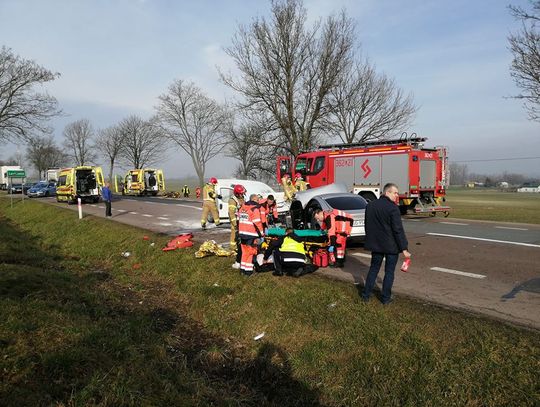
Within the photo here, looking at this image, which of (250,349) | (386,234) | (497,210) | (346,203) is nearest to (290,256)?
(250,349)

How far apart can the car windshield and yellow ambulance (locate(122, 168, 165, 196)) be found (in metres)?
33.9

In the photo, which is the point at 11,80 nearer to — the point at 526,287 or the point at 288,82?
the point at 288,82

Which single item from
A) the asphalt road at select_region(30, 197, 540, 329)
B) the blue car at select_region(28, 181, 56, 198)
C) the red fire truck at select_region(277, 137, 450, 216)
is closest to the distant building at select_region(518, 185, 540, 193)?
the red fire truck at select_region(277, 137, 450, 216)

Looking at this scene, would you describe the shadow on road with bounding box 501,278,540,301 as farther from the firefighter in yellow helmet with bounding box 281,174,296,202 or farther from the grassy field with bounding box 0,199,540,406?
the firefighter in yellow helmet with bounding box 281,174,296,202

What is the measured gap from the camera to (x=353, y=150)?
1920 centimetres

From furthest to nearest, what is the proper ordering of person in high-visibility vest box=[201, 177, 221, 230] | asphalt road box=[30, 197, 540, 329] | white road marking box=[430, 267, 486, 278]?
person in high-visibility vest box=[201, 177, 221, 230] → white road marking box=[430, 267, 486, 278] → asphalt road box=[30, 197, 540, 329]

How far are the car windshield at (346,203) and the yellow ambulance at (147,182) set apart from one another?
3388 centimetres

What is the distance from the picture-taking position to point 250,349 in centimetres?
595

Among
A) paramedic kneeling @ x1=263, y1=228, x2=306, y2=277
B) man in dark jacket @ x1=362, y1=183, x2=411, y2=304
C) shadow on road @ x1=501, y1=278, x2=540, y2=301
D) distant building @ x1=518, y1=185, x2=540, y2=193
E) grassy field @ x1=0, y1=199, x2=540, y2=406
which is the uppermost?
man in dark jacket @ x1=362, y1=183, x2=411, y2=304

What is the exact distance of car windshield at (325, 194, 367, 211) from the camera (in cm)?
1004

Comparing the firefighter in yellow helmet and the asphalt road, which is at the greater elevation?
the firefighter in yellow helmet

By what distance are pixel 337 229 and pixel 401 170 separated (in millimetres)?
10370

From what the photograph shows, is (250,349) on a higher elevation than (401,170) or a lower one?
lower

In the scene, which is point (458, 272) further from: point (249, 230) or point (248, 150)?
point (248, 150)
